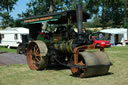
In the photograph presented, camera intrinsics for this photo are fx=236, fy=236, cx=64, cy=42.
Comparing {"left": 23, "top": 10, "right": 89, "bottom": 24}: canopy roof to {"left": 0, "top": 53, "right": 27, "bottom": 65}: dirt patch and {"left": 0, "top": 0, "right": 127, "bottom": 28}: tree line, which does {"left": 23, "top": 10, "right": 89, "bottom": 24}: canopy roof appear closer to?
{"left": 0, "top": 53, "right": 27, "bottom": 65}: dirt patch

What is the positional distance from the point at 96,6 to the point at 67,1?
27.2 feet

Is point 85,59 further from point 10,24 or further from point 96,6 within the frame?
point 10,24

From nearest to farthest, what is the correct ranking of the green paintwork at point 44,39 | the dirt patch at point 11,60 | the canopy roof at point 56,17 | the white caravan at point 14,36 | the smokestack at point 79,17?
the smokestack at point 79,17
the canopy roof at point 56,17
the green paintwork at point 44,39
the dirt patch at point 11,60
the white caravan at point 14,36

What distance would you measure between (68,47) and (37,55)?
169cm

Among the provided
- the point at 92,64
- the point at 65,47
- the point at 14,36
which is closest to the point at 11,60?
the point at 65,47

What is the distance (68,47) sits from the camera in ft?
29.2

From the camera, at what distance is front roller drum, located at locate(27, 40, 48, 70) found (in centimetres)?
945

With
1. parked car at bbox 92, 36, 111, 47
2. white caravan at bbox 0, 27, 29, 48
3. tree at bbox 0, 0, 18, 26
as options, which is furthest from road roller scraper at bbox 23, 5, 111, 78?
tree at bbox 0, 0, 18, 26

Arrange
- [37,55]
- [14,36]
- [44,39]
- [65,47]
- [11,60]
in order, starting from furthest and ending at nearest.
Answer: [14,36], [11,60], [44,39], [37,55], [65,47]

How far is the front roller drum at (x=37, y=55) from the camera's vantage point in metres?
9.45

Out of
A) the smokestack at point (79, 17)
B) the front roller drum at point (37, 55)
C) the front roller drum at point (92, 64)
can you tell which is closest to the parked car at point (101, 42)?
the front roller drum at point (37, 55)

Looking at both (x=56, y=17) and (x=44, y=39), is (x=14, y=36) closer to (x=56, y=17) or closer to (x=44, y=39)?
(x=44, y=39)

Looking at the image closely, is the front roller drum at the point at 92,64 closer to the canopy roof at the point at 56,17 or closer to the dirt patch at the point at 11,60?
the canopy roof at the point at 56,17

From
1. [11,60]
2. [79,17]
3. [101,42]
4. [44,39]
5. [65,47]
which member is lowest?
[101,42]
